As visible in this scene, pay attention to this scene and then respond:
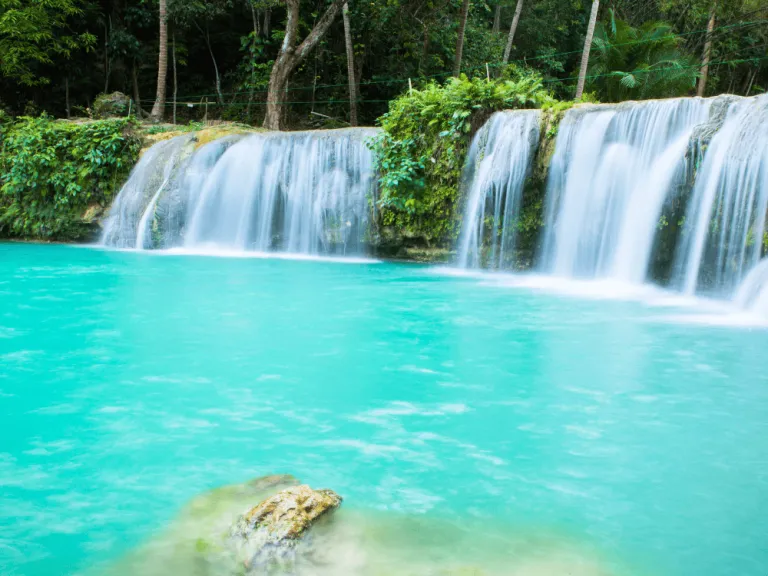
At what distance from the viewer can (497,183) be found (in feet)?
39.6

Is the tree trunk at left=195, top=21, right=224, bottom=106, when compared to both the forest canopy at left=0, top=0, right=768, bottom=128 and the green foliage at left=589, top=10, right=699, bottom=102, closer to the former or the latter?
the forest canopy at left=0, top=0, right=768, bottom=128

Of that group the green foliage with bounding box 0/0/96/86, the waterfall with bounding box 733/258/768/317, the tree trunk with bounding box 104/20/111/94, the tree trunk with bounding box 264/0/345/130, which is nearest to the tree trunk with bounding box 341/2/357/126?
the tree trunk with bounding box 264/0/345/130

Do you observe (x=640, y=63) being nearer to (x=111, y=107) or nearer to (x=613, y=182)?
(x=613, y=182)

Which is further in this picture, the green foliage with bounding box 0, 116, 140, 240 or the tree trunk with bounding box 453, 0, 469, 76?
the tree trunk with bounding box 453, 0, 469, 76

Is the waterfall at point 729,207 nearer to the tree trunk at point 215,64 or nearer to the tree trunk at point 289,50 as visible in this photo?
the tree trunk at point 289,50

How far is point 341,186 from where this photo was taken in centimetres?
1398

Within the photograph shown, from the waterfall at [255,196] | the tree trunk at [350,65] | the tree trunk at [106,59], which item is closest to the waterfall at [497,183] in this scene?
the waterfall at [255,196]

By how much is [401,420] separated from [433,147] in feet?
29.4

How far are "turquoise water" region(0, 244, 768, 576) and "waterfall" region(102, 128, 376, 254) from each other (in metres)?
5.51

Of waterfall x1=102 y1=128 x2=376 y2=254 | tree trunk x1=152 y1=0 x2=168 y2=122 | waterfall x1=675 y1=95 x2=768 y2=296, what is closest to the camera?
waterfall x1=675 y1=95 x2=768 y2=296

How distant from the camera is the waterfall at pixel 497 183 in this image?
11836 millimetres

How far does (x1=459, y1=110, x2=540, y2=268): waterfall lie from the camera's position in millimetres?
11836

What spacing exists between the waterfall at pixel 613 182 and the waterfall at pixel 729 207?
489 millimetres

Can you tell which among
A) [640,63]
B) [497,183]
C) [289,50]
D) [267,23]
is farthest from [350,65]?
[640,63]
